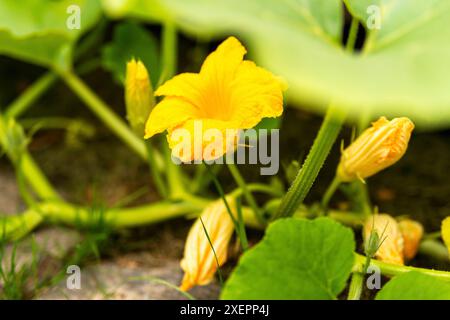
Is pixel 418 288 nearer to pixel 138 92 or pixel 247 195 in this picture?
pixel 247 195

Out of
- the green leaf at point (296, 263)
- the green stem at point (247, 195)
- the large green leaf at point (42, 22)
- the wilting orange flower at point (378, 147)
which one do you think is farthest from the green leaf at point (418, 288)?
the large green leaf at point (42, 22)

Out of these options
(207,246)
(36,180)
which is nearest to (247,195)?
(207,246)

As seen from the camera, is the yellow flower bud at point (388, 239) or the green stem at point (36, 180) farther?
the green stem at point (36, 180)

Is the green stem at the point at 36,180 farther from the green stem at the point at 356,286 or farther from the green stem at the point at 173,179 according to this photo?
the green stem at the point at 356,286

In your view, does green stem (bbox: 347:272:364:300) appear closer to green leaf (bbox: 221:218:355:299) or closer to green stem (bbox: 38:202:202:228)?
green leaf (bbox: 221:218:355:299)
